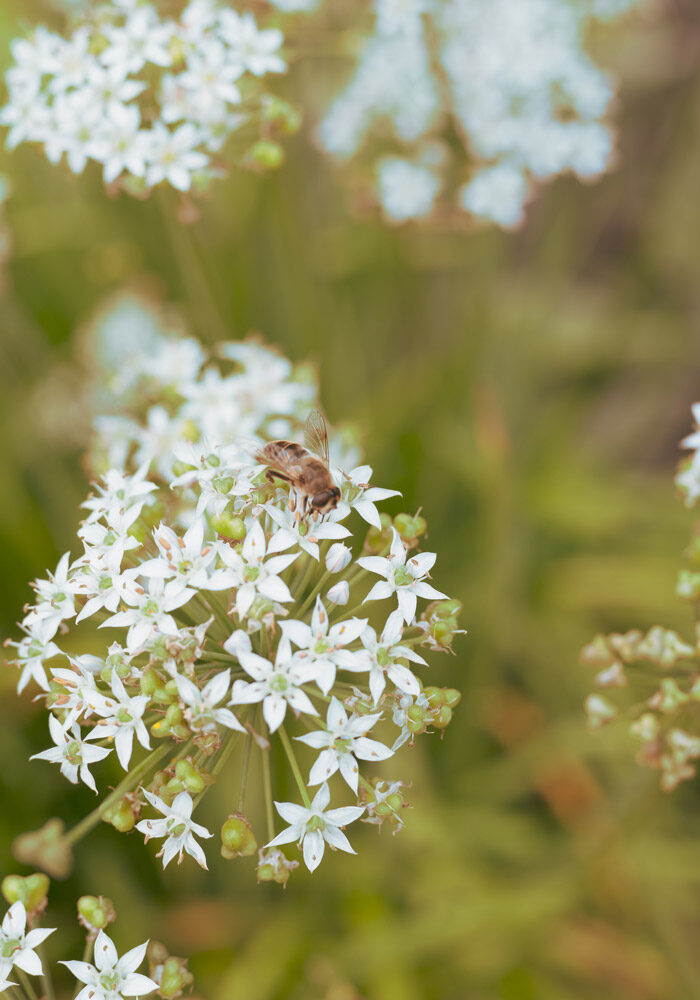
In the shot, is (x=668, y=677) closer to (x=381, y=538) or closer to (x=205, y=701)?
(x=381, y=538)

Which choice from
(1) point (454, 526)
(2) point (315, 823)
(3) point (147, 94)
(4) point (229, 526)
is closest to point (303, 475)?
(4) point (229, 526)

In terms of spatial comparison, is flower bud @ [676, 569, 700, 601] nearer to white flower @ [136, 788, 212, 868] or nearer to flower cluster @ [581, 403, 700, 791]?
flower cluster @ [581, 403, 700, 791]

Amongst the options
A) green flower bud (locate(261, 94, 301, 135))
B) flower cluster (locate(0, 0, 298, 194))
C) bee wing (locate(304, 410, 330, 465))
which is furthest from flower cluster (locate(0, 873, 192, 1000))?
green flower bud (locate(261, 94, 301, 135))

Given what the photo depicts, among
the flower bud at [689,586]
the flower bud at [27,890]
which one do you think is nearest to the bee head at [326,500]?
the flower bud at [689,586]

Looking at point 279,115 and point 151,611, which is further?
point 279,115

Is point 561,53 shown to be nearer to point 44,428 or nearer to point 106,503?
point 106,503

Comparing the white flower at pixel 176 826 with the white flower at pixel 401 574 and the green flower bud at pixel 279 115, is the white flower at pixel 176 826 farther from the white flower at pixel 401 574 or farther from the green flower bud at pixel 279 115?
the green flower bud at pixel 279 115
